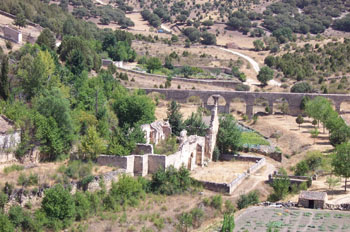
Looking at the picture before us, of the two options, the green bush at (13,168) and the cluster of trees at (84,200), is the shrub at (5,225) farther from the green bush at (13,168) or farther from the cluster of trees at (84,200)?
the green bush at (13,168)

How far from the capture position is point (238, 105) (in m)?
70.3

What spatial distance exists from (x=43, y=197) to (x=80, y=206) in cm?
188

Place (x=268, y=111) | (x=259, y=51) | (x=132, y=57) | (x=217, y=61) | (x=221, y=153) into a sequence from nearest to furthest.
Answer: (x=221, y=153)
(x=268, y=111)
(x=132, y=57)
(x=217, y=61)
(x=259, y=51)

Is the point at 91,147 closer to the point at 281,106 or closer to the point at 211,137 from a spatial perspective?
the point at 211,137

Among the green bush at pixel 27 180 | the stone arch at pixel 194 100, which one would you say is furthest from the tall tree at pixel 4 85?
the stone arch at pixel 194 100

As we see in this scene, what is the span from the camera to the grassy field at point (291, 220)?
3072 cm

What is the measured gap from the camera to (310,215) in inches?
1299

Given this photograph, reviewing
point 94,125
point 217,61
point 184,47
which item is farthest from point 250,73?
point 94,125

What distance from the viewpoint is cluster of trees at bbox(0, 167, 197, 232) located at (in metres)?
30.5

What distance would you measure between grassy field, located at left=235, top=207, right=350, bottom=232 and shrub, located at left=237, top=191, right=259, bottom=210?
116 cm

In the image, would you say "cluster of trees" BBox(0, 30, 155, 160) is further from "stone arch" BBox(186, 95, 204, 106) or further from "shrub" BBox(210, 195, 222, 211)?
"stone arch" BBox(186, 95, 204, 106)

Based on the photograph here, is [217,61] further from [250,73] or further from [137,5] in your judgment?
[137,5]

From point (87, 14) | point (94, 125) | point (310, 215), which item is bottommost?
point (310, 215)

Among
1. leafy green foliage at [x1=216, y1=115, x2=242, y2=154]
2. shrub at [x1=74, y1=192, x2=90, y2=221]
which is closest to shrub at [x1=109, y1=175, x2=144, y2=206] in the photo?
shrub at [x1=74, y1=192, x2=90, y2=221]
